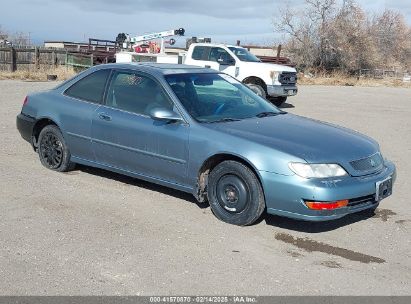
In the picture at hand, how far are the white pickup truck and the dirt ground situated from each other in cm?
1016

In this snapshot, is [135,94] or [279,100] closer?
[135,94]

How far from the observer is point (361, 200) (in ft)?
16.8

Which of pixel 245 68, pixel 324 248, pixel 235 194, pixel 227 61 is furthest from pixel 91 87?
pixel 227 61

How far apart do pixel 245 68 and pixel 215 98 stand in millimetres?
10877

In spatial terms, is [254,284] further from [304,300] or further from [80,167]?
[80,167]

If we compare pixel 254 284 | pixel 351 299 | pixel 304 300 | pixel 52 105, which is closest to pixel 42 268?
pixel 254 284

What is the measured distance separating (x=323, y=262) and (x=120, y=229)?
6.29 ft

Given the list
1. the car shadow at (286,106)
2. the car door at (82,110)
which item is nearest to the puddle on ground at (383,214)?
the car door at (82,110)

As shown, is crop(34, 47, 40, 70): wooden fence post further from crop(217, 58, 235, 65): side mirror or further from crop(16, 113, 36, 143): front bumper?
crop(16, 113, 36, 143): front bumper

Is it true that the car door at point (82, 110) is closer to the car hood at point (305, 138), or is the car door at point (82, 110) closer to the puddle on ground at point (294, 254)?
the car hood at point (305, 138)

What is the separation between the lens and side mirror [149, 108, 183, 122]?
5.65 m

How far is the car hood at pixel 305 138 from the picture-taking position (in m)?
5.09

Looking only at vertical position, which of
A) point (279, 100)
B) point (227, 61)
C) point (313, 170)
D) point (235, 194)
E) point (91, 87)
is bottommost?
point (279, 100)

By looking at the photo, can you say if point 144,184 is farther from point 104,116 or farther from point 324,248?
point 324,248
